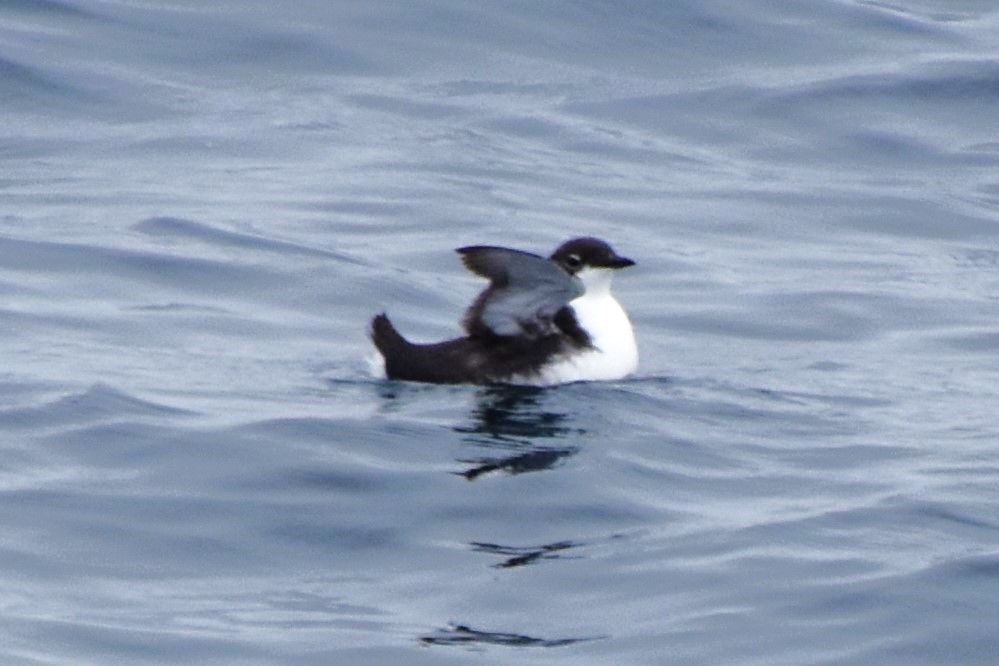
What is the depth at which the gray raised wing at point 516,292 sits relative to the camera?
33.0 ft

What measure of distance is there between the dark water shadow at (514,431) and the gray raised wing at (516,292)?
311 mm

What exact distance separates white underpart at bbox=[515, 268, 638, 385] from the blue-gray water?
158 mm

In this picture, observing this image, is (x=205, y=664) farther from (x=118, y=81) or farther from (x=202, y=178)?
(x=118, y=81)

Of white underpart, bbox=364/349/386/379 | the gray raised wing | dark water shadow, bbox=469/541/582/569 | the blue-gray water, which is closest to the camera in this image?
the blue-gray water

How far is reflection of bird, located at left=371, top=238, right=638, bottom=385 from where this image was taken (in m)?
10.3

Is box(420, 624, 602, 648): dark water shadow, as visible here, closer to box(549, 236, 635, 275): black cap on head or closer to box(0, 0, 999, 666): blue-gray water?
box(0, 0, 999, 666): blue-gray water

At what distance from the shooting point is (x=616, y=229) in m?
15.3

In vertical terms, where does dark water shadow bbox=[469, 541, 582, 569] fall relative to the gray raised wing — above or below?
below

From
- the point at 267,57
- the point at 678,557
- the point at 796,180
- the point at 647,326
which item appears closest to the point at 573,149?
the point at 796,180

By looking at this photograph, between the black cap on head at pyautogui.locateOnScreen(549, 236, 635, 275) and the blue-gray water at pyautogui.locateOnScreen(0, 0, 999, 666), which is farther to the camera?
the black cap on head at pyautogui.locateOnScreen(549, 236, 635, 275)

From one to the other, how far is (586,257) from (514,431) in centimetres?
164

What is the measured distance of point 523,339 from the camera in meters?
10.7

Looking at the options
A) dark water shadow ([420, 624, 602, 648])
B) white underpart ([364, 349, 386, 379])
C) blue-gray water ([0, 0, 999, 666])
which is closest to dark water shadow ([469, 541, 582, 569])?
blue-gray water ([0, 0, 999, 666])

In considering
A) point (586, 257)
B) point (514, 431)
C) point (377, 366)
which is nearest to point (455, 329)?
point (586, 257)
